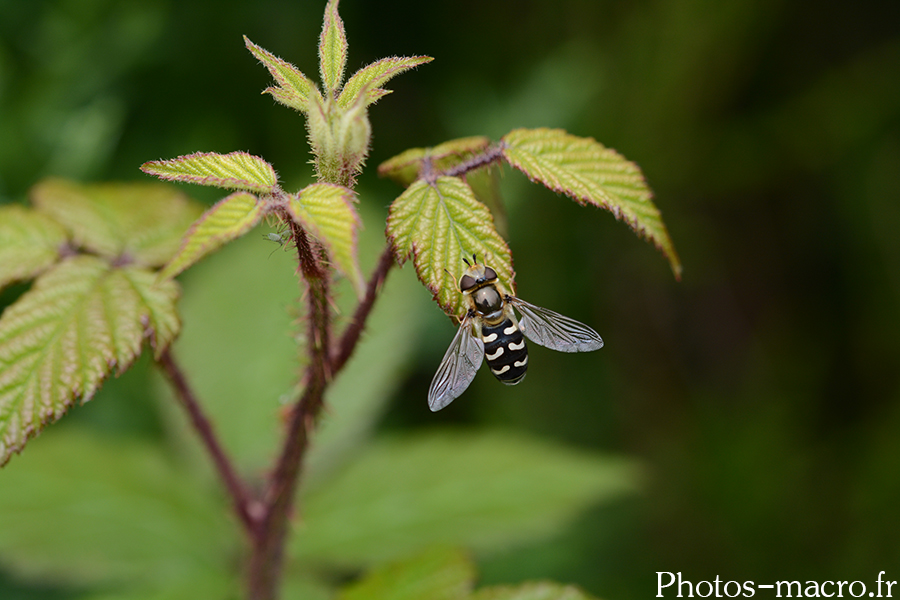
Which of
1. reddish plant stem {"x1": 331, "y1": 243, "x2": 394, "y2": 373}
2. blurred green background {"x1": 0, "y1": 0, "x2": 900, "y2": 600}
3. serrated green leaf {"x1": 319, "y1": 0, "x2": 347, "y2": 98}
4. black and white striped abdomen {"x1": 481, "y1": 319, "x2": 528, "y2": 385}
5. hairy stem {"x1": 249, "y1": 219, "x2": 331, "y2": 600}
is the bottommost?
hairy stem {"x1": 249, "y1": 219, "x2": 331, "y2": 600}

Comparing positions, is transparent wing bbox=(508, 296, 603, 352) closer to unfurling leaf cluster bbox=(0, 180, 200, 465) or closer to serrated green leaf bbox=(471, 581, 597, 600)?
serrated green leaf bbox=(471, 581, 597, 600)

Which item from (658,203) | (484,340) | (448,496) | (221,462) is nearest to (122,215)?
(221,462)

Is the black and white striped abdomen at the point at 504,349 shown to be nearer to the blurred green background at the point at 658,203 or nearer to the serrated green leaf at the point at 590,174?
the serrated green leaf at the point at 590,174

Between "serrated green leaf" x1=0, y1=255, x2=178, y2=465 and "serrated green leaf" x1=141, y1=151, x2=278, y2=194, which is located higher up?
"serrated green leaf" x1=141, y1=151, x2=278, y2=194

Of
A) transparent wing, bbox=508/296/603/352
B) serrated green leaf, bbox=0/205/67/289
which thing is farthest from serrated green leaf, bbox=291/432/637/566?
serrated green leaf, bbox=0/205/67/289

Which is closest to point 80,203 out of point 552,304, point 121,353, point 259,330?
point 121,353

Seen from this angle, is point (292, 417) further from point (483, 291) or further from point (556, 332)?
point (556, 332)

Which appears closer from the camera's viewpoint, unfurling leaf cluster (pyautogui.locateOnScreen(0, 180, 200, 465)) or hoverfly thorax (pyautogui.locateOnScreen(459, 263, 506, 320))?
unfurling leaf cluster (pyautogui.locateOnScreen(0, 180, 200, 465))

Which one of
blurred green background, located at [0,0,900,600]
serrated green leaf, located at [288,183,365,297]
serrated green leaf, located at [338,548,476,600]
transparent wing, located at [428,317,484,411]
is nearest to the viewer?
serrated green leaf, located at [288,183,365,297]
